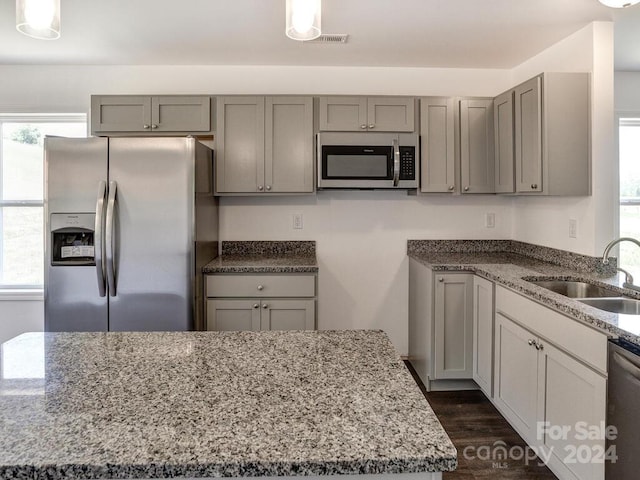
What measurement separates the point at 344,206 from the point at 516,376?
1.80 m

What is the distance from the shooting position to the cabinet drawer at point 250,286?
2.87 metres

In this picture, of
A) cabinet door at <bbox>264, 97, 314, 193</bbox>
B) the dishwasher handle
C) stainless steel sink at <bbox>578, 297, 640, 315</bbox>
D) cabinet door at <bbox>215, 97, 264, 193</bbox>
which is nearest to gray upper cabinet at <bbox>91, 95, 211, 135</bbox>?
cabinet door at <bbox>215, 97, 264, 193</bbox>

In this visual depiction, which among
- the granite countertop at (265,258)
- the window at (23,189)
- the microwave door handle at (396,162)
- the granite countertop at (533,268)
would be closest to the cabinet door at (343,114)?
the microwave door handle at (396,162)

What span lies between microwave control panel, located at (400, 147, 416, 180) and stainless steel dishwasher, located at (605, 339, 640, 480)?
185cm

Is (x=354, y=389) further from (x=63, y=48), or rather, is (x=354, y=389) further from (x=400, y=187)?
(x=63, y=48)

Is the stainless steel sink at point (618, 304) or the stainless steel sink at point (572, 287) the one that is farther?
the stainless steel sink at point (572, 287)

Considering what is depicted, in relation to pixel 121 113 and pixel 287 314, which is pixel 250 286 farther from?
pixel 121 113

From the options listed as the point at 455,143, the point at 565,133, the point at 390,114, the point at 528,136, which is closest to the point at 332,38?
the point at 390,114

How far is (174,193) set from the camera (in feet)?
8.78

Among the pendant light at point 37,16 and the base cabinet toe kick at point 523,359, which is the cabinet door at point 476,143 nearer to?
the base cabinet toe kick at point 523,359

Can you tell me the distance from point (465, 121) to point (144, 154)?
2272 millimetres

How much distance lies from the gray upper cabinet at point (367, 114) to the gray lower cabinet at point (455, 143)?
0.48 feet

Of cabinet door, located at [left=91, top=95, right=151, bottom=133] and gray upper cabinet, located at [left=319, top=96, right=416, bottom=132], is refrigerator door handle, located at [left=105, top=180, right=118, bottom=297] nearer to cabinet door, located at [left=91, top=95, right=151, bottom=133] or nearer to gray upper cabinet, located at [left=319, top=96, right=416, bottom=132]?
cabinet door, located at [left=91, top=95, right=151, bottom=133]

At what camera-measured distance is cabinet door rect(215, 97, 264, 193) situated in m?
3.17
